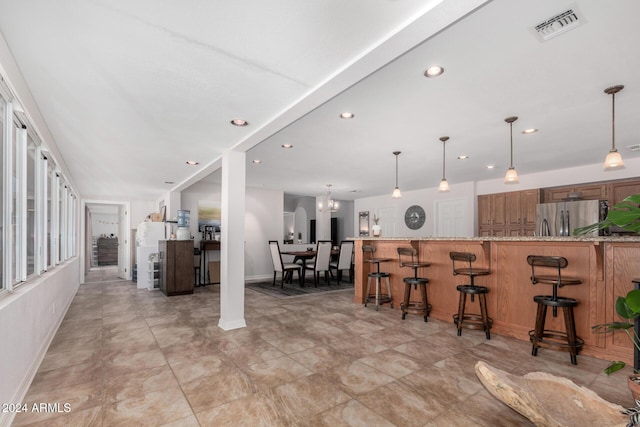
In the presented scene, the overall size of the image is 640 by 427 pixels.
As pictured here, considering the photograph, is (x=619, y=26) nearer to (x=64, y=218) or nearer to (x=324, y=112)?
(x=324, y=112)

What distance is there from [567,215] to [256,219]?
268 inches

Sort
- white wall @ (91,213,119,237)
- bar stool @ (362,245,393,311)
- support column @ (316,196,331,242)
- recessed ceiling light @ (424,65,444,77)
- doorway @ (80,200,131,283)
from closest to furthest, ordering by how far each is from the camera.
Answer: recessed ceiling light @ (424,65,444,77)
bar stool @ (362,245,393,311)
doorway @ (80,200,131,283)
support column @ (316,196,331,242)
white wall @ (91,213,119,237)

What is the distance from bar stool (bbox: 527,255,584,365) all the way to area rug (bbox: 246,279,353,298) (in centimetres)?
387

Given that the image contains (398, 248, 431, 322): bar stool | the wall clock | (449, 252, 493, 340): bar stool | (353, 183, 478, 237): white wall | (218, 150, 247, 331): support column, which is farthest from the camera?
the wall clock

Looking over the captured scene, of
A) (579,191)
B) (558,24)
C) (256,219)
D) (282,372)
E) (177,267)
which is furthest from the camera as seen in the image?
(256,219)

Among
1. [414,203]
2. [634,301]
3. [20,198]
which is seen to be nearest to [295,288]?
[414,203]

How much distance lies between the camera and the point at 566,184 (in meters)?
6.00

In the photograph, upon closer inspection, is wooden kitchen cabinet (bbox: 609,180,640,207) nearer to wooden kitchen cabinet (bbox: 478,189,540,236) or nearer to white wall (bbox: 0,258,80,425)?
wooden kitchen cabinet (bbox: 478,189,540,236)

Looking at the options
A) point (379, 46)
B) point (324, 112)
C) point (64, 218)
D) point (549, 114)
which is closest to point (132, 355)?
point (324, 112)

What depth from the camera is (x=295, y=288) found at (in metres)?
6.68

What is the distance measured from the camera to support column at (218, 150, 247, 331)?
3.83 m

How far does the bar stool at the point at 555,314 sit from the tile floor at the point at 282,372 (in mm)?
112

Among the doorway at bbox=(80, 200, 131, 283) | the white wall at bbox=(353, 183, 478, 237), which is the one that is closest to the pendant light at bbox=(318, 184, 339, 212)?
the white wall at bbox=(353, 183, 478, 237)

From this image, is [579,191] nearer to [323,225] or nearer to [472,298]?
[472,298]
